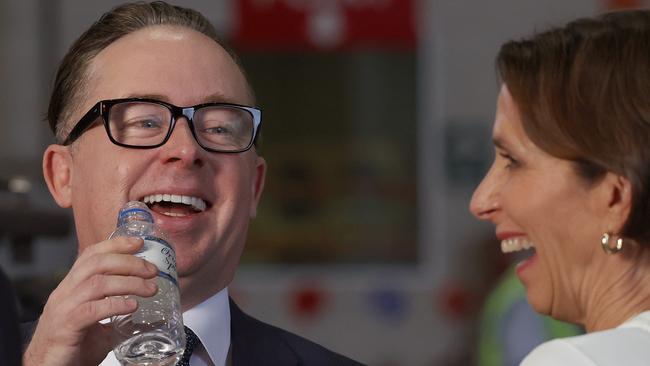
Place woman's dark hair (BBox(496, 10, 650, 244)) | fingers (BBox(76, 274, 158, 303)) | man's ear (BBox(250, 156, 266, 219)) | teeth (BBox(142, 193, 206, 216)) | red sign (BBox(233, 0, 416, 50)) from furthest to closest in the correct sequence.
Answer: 1. red sign (BBox(233, 0, 416, 50))
2. man's ear (BBox(250, 156, 266, 219))
3. teeth (BBox(142, 193, 206, 216))
4. woman's dark hair (BBox(496, 10, 650, 244))
5. fingers (BBox(76, 274, 158, 303))

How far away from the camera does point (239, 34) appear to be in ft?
27.5

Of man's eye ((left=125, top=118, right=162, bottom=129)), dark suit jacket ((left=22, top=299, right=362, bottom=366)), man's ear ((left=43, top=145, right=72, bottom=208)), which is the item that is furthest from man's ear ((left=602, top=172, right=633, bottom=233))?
man's ear ((left=43, top=145, right=72, bottom=208))

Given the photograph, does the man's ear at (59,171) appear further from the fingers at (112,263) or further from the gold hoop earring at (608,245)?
the gold hoop earring at (608,245)

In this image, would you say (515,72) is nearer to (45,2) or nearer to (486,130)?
(486,130)

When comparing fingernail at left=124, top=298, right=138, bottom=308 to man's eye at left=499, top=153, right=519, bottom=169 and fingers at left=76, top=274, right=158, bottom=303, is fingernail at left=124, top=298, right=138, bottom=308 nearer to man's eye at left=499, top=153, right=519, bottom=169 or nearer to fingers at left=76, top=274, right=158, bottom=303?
fingers at left=76, top=274, right=158, bottom=303

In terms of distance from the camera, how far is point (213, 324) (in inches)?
114

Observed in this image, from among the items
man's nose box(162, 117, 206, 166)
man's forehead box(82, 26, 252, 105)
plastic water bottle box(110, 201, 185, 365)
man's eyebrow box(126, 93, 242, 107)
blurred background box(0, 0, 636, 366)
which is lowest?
blurred background box(0, 0, 636, 366)

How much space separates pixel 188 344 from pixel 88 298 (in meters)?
0.51

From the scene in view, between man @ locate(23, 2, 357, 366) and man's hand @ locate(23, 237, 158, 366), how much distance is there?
286mm

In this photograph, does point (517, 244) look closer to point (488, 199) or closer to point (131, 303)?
point (488, 199)

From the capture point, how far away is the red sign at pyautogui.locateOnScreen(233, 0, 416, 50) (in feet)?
27.3

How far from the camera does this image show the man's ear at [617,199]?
8.74 ft

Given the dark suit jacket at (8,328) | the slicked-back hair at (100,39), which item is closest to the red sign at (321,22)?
the slicked-back hair at (100,39)

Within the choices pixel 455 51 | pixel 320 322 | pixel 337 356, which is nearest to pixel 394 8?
pixel 455 51
